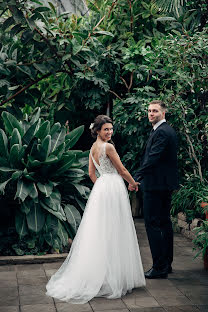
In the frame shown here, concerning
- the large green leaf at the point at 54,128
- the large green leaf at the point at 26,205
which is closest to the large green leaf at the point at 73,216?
the large green leaf at the point at 26,205

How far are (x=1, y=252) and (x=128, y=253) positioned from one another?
1.97 m

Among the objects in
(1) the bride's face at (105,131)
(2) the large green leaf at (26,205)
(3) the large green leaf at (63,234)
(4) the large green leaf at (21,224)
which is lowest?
(3) the large green leaf at (63,234)

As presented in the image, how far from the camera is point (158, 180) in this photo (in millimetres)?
4871

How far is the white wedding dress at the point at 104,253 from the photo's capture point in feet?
14.2

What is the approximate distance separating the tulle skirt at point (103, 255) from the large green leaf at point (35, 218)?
99cm

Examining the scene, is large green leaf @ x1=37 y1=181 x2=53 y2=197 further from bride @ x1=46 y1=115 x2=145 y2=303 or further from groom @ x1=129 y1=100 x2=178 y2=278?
groom @ x1=129 y1=100 x2=178 y2=278

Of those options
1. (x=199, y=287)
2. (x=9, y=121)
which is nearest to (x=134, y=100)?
(x=9, y=121)

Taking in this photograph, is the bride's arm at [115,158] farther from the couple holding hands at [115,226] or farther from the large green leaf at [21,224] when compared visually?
the large green leaf at [21,224]

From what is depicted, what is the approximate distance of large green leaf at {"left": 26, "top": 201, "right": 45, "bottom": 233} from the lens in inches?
220

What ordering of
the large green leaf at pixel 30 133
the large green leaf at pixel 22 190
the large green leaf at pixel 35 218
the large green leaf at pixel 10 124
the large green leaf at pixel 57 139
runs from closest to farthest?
the large green leaf at pixel 22 190, the large green leaf at pixel 35 218, the large green leaf at pixel 30 133, the large green leaf at pixel 10 124, the large green leaf at pixel 57 139

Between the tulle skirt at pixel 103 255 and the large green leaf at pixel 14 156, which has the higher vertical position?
the large green leaf at pixel 14 156

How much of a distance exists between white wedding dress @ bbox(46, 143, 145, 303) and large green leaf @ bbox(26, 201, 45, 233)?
994 mm

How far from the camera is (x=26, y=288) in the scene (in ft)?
14.9

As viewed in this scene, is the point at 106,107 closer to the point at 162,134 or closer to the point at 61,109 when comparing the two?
the point at 61,109
